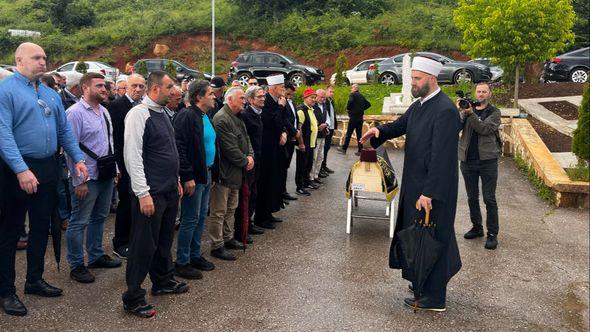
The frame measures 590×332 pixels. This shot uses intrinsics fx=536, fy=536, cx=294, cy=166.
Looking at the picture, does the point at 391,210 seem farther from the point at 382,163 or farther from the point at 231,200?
the point at 231,200

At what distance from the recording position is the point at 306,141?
927 centimetres

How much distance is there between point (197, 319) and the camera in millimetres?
4312

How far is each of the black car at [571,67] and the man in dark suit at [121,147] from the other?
1855 cm

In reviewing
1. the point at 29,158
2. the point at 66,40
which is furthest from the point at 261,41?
the point at 29,158

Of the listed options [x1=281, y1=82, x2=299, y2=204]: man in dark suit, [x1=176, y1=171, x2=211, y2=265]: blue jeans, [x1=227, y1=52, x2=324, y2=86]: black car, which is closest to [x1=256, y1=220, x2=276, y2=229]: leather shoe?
[x1=281, y1=82, x2=299, y2=204]: man in dark suit

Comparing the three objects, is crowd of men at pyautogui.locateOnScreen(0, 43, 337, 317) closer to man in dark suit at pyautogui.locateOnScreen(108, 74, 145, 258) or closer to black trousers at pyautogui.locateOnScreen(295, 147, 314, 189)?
man in dark suit at pyautogui.locateOnScreen(108, 74, 145, 258)

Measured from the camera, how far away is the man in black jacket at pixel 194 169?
16.2 feet

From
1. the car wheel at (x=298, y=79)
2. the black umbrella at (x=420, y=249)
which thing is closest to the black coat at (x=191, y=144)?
the black umbrella at (x=420, y=249)

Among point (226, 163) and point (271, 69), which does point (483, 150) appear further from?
point (271, 69)

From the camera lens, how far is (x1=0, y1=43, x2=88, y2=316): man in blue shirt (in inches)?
164

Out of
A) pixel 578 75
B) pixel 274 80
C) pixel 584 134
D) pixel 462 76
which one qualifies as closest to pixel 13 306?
pixel 274 80

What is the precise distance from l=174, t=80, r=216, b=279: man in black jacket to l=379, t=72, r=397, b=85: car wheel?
18.4m

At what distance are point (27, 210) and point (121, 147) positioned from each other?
1322 millimetres

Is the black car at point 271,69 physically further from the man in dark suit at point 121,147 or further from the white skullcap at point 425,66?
the white skullcap at point 425,66
